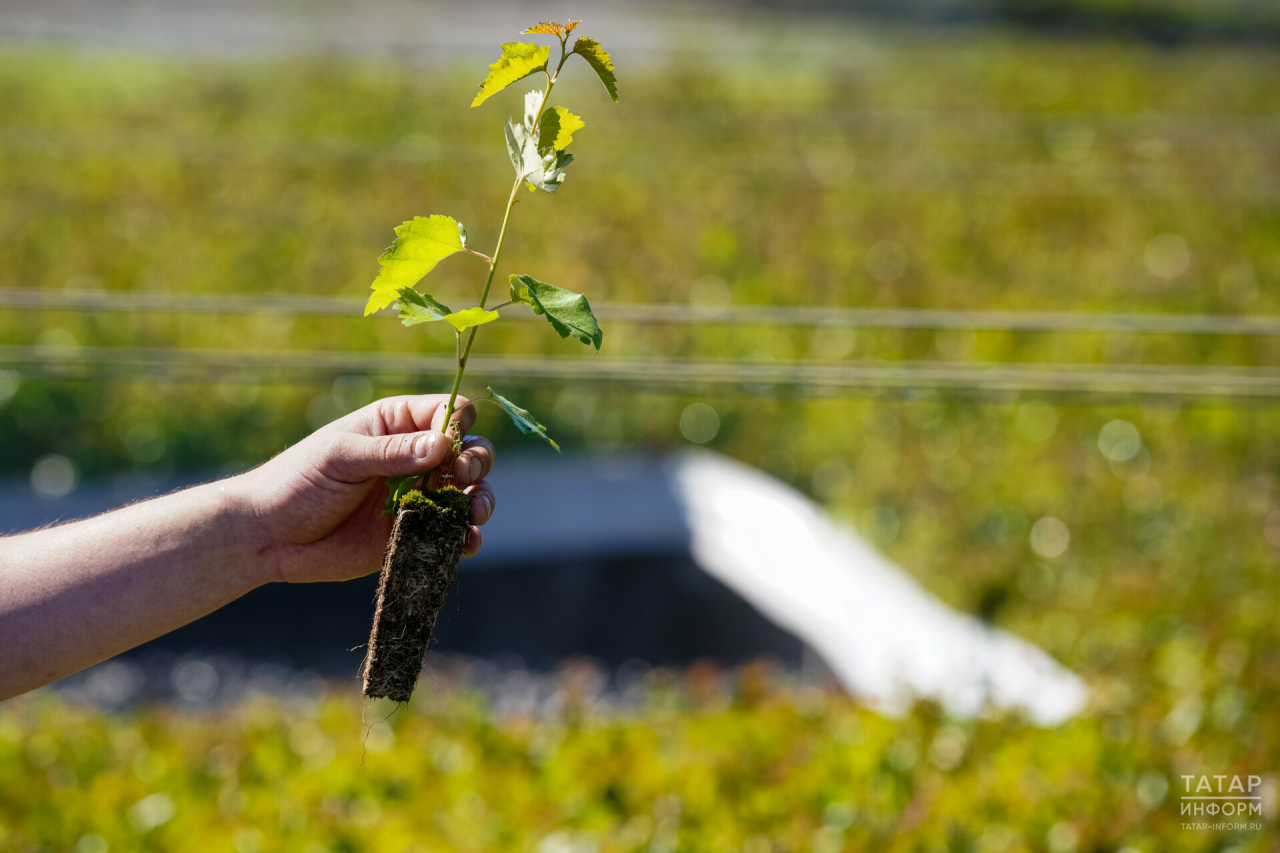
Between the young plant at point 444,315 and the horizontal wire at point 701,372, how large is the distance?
184 cm

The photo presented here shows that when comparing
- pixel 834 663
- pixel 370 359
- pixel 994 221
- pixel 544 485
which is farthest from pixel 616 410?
pixel 994 221

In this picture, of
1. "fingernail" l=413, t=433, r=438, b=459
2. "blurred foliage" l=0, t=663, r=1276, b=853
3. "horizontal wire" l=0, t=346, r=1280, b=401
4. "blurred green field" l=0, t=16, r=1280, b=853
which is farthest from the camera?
"horizontal wire" l=0, t=346, r=1280, b=401

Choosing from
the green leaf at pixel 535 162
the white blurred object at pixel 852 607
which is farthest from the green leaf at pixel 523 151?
the white blurred object at pixel 852 607

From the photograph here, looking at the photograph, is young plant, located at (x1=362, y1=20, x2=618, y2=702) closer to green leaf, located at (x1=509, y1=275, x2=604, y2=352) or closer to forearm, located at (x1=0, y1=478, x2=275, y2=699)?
green leaf, located at (x1=509, y1=275, x2=604, y2=352)

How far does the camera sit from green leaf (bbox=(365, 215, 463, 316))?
46.1 inches

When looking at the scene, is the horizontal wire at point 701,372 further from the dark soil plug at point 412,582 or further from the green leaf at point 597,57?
the green leaf at point 597,57

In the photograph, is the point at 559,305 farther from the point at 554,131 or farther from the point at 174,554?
the point at 174,554

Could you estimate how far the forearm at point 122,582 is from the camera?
1.35 m

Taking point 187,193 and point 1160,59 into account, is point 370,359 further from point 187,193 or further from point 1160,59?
point 1160,59

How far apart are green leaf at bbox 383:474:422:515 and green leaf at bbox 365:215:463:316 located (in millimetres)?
231

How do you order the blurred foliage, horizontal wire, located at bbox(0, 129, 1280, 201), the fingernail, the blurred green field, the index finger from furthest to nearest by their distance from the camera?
1. horizontal wire, located at bbox(0, 129, 1280, 201)
2. the blurred green field
3. the blurred foliage
4. the index finger
5. the fingernail

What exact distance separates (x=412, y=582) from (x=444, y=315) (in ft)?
1.16

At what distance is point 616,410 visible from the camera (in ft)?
21.0

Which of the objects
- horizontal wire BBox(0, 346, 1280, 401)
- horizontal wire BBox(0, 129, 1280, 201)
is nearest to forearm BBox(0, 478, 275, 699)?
horizontal wire BBox(0, 346, 1280, 401)
